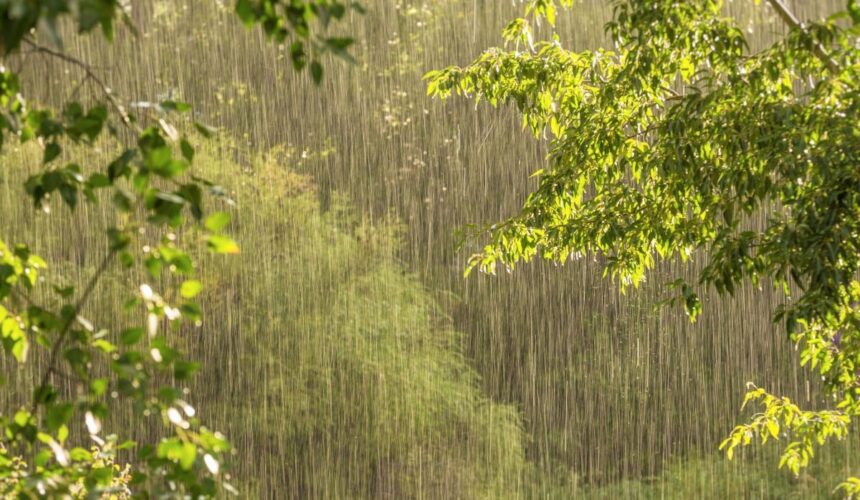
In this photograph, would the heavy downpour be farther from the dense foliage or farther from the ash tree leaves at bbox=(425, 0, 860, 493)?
the dense foliage

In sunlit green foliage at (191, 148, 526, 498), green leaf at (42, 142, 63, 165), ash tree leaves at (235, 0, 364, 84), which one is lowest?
sunlit green foliage at (191, 148, 526, 498)

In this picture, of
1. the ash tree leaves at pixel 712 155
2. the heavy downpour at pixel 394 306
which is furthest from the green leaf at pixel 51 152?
the heavy downpour at pixel 394 306

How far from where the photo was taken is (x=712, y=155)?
352 cm

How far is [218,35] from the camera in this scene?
541 inches

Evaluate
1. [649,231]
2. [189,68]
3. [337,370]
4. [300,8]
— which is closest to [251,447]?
[337,370]

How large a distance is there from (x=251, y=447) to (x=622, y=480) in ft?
12.9

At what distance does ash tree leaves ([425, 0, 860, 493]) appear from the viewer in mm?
2992

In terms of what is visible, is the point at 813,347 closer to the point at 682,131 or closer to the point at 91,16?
the point at 682,131

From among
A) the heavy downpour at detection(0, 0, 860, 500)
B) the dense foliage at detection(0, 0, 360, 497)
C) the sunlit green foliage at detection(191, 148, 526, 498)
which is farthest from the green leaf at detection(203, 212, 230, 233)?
the sunlit green foliage at detection(191, 148, 526, 498)

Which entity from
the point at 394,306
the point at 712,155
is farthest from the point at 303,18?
the point at 394,306

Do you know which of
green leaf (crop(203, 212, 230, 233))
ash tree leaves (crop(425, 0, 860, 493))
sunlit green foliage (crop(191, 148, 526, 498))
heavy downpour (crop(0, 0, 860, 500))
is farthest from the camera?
sunlit green foliage (crop(191, 148, 526, 498))

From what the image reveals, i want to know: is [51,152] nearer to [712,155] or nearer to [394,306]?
[712,155]

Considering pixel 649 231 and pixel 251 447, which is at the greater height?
pixel 649 231

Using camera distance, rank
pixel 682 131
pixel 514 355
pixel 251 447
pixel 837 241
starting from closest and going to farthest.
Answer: pixel 837 241
pixel 682 131
pixel 251 447
pixel 514 355
